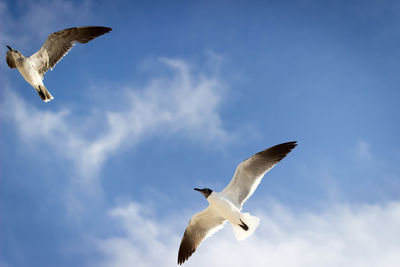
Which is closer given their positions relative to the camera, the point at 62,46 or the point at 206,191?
the point at 206,191

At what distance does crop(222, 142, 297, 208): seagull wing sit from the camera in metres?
9.99

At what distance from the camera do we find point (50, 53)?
12.5 meters

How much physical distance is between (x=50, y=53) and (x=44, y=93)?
1224 mm

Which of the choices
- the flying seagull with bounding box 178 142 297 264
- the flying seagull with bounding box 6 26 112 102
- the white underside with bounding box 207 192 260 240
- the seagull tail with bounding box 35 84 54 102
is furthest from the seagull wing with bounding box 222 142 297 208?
the seagull tail with bounding box 35 84 54 102

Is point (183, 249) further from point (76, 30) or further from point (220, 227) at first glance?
point (76, 30)

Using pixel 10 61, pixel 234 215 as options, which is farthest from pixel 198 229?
pixel 10 61

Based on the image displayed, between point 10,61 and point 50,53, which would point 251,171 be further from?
point 10,61

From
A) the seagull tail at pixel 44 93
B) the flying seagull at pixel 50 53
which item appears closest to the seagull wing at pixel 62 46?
the flying seagull at pixel 50 53

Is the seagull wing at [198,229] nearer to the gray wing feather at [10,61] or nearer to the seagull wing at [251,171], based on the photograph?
the seagull wing at [251,171]

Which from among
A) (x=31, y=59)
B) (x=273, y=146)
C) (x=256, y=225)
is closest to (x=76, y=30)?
(x=31, y=59)

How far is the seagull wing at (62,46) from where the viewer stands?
1247cm

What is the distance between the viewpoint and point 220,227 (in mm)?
10703

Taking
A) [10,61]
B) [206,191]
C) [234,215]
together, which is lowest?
[234,215]

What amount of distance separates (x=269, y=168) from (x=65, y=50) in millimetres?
7097
